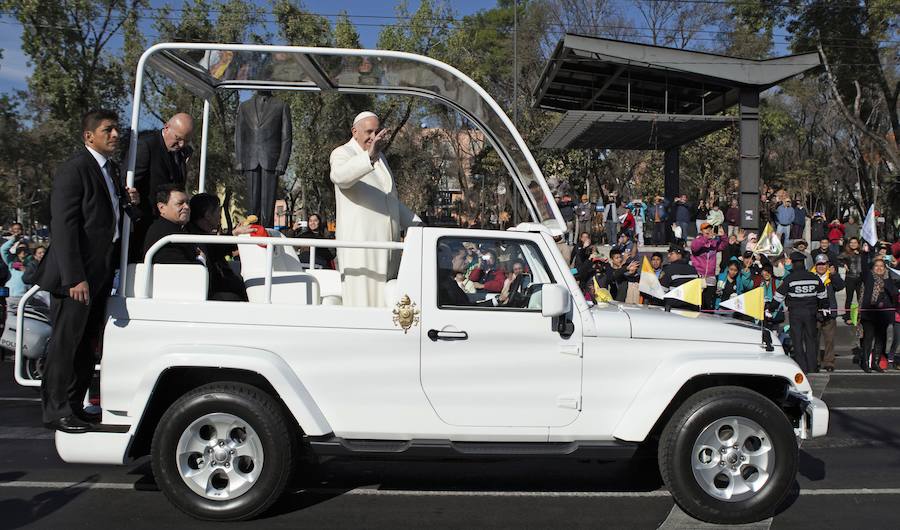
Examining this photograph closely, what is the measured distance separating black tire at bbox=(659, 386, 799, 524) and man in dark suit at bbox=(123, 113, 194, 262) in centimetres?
370

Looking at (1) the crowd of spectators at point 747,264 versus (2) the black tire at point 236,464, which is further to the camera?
(1) the crowd of spectators at point 747,264

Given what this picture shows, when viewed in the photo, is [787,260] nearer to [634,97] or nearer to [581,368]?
[634,97]

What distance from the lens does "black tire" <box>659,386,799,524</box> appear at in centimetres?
458

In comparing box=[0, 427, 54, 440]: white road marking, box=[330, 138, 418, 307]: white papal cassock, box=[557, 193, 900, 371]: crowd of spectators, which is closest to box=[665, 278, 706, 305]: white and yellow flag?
box=[557, 193, 900, 371]: crowd of spectators

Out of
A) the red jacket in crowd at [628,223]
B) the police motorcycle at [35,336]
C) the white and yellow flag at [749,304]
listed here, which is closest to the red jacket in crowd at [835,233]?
the red jacket in crowd at [628,223]

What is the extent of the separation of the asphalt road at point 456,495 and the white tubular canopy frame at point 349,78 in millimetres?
1672

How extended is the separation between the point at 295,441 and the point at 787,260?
513 inches

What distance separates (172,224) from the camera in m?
5.00

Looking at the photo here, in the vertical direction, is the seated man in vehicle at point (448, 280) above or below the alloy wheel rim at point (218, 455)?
above

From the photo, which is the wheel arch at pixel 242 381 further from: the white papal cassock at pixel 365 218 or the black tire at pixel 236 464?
the white papal cassock at pixel 365 218

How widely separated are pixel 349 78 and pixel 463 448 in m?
2.87

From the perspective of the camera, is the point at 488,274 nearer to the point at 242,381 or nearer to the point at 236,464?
the point at 242,381

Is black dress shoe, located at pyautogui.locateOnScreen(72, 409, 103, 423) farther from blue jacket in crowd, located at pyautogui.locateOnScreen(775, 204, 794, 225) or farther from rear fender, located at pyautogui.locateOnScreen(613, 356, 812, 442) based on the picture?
blue jacket in crowd, located at pyautogui.locateOnScreen(775, 204, 794, 225)

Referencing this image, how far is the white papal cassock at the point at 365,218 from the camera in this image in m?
5.20
